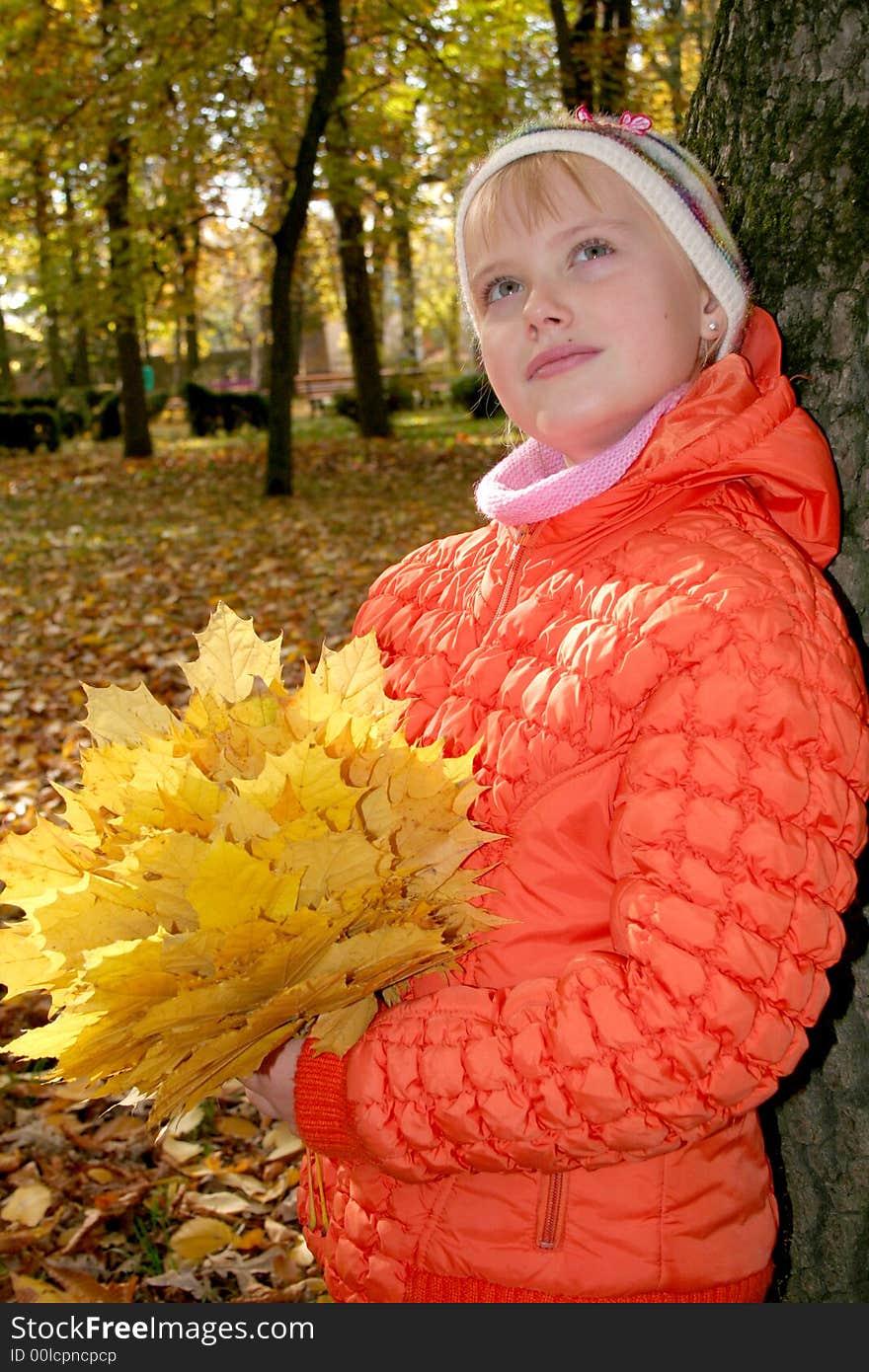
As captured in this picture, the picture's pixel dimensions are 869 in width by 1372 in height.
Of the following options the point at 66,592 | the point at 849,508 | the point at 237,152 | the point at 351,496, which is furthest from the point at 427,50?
the point at 849,508

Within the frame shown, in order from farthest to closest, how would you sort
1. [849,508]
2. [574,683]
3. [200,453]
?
[200,453]
[849,508]
[574,683]

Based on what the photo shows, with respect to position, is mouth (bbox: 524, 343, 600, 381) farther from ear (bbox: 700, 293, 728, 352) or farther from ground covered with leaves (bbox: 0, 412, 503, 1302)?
ground covered with leaves (bbox: 0, 412, 503, 1302)

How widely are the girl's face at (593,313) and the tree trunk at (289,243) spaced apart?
36.6ft

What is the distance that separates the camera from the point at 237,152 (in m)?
14.0

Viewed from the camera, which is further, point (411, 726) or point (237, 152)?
point (237, 152)

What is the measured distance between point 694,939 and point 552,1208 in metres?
0.49

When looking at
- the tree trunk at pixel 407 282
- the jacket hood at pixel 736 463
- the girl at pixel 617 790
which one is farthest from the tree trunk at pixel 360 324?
the jacket hood at pixel 736 463

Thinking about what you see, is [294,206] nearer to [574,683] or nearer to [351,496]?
[351,496]

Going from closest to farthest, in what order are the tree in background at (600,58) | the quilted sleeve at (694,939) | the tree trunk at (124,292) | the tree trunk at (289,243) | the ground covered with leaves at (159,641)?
1. the quilted sleeve at (694,939)
2. the ground covered with leaves at (159,641)
3. the tree trunk at (289,243)
4. the tree in background at (600,58)
5. the tree trunk at (124,292)

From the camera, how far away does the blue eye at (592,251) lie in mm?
1642

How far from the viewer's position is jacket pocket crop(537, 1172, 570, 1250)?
59.2 inches

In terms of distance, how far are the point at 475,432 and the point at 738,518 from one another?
17.9m

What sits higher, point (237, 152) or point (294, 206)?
point (237, 152)

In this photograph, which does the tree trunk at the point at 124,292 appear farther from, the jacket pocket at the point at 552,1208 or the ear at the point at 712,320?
the jacket pocket at the point at 552,1208
